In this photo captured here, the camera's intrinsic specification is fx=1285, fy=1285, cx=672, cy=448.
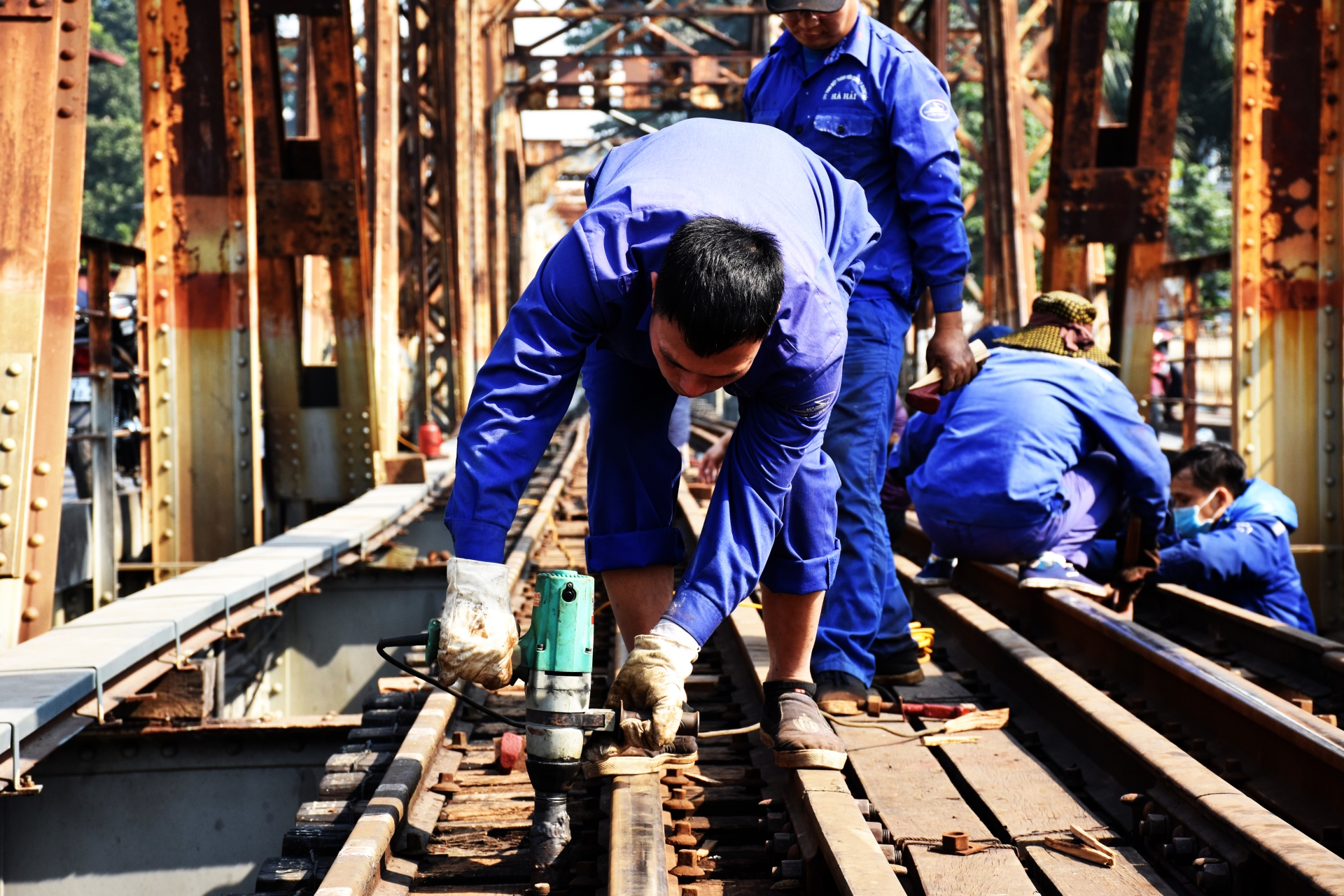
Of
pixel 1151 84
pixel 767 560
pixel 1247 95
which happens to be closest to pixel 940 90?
pixel 767 560

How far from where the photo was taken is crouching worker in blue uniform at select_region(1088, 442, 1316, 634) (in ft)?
17.0

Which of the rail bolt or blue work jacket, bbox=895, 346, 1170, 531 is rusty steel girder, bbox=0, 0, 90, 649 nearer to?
the rail bolt

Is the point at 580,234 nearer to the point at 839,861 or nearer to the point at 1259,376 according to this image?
the point at 839,861

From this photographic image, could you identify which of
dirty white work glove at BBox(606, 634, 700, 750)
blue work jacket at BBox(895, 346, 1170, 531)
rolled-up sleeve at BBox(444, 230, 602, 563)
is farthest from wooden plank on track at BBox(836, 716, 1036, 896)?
blue work jacket at BBox(895, 346, 1170, 531)

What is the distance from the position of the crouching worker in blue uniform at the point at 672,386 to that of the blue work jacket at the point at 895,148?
0.73 meters

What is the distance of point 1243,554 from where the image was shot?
518 cm

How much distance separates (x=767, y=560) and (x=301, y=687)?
4.06m

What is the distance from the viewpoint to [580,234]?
2.49 metres

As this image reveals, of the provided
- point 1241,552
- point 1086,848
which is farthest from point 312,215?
point 1086,848

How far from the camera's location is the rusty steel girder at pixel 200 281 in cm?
607

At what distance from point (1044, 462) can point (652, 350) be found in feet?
8.83

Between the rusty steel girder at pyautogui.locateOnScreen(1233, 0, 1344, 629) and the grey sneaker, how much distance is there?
11.8 feet

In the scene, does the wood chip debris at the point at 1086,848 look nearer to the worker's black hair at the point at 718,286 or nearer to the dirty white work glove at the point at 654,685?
the dirty white work glove at the point at 654,685

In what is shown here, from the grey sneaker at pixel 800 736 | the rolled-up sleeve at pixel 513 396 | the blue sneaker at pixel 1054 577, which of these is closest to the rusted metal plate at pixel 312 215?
the blue sneaker at pixel 1054 577
